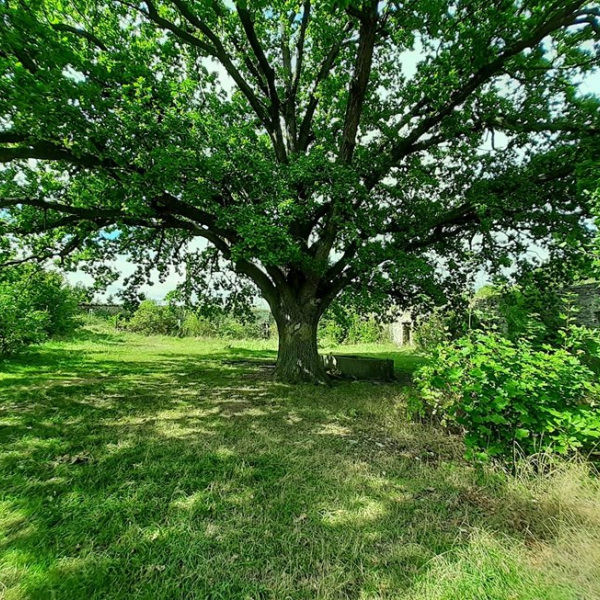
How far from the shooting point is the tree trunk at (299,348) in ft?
23.9

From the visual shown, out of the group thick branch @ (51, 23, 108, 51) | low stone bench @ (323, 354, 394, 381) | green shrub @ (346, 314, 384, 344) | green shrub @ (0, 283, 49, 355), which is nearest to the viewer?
thick branch @ (51, 23, 108, 51)

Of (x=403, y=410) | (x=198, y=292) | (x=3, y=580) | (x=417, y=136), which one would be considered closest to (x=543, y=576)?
(x=3, y=580)

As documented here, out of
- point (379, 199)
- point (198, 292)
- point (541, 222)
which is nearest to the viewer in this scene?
point (541, 222)

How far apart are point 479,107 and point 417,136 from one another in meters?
1.46

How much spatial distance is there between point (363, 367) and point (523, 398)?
5.58 m

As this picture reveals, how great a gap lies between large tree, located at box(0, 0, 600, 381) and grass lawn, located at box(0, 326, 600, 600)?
2819 millimetres

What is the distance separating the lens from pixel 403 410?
195 inches

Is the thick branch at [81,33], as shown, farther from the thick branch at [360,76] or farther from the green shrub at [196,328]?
the green shrub at [196,328]

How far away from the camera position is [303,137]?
26.1 ft

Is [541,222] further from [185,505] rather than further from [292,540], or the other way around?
[185,505]

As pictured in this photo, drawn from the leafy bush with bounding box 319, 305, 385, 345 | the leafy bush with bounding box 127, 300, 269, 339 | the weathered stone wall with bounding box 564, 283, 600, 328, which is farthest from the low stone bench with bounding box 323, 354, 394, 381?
the leafy bush with bounding box 127, 300, 269, 339

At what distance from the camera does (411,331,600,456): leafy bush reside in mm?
2698

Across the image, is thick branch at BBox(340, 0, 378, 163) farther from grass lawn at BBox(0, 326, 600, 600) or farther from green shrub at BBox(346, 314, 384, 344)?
green shrub at BBox(346, 314, 384, 344)

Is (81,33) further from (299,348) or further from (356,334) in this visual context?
(356,334)
